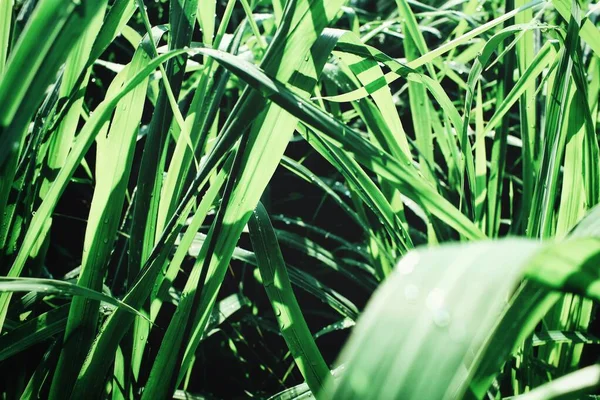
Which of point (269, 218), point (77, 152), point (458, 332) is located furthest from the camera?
point (269, 218)

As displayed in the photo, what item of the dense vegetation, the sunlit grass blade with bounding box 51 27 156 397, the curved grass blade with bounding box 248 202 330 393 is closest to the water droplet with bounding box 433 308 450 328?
the dense vegetation

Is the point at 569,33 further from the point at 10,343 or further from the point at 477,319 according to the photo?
the point at 10,343

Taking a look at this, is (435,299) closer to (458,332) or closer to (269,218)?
(458,332)

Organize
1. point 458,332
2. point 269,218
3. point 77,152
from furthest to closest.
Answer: point 269,218, point 77,152, point 458,332

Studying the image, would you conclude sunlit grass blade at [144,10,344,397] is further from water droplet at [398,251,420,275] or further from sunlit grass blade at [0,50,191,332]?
water droplet at [398,251,420,275]

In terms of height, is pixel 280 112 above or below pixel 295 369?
above

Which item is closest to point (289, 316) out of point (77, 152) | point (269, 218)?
point (269, 218)

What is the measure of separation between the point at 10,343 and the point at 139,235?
0.14 meters

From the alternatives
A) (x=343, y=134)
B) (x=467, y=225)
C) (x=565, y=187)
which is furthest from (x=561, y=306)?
(x=343, y=134)

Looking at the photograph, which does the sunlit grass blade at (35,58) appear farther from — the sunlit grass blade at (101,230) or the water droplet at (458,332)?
the water droplet at (458,332)

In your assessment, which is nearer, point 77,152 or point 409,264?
point 409,264

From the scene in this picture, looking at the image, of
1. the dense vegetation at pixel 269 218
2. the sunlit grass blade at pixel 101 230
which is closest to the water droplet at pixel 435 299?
the dense vegetation at pixel 269 218

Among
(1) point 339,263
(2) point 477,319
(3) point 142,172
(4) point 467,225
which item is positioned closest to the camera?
(2) point 477,319

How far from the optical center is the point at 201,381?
2.25 ft
